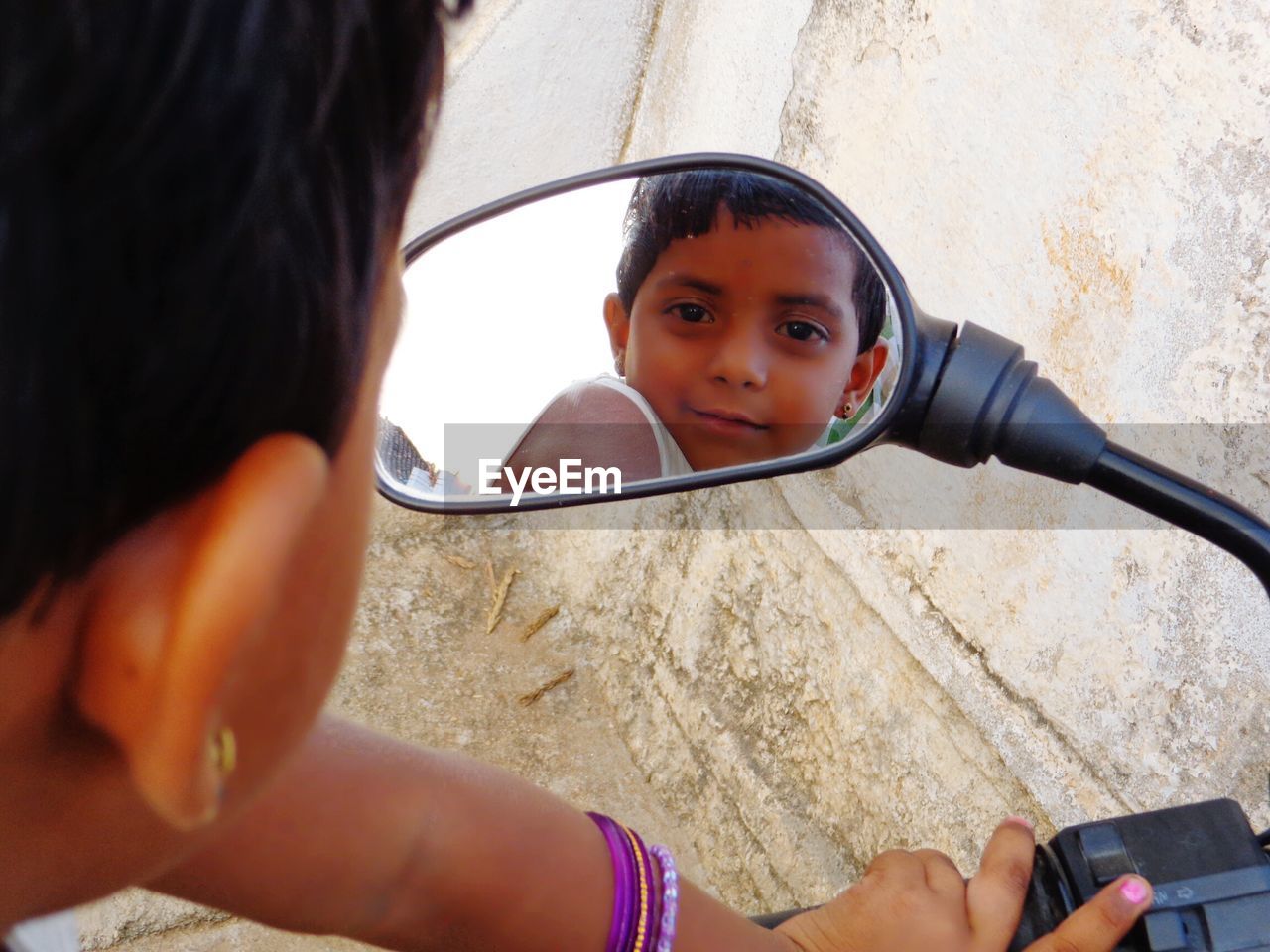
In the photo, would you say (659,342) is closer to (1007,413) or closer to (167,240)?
(1007,413)

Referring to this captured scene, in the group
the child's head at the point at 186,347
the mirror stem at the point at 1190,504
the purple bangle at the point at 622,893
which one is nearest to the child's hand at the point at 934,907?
the purple bangle at the point at 622,893

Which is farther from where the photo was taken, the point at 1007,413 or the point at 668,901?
the point at 668,901

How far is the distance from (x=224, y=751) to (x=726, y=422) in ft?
1.77

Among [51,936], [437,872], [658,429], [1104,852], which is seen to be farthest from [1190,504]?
[51,936]

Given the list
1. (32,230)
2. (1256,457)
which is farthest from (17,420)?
(1256,457)

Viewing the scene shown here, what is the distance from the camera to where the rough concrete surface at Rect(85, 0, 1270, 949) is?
1.05 metres

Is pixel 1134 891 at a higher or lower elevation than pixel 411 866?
higher

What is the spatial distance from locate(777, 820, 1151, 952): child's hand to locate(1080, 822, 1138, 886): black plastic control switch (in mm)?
23

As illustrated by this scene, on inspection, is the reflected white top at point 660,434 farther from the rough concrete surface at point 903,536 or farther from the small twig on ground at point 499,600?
→ the small twig on ground at point 499,600

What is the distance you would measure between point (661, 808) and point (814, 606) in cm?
48

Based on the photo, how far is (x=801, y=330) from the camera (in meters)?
0.81

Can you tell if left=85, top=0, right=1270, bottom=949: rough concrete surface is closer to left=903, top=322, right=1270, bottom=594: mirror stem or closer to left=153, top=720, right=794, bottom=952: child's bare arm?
left=903, top=322, right=1270, bottom=594: mirror stem

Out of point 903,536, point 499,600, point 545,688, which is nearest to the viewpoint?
point 903,536

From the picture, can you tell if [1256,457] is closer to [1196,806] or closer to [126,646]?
[1196,806]
